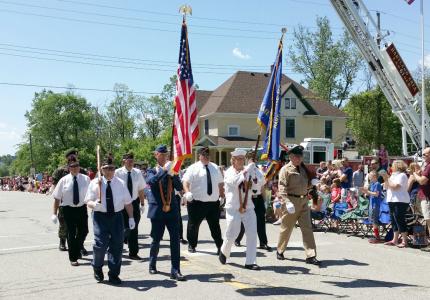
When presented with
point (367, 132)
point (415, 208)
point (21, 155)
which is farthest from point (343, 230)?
point (21, 155)

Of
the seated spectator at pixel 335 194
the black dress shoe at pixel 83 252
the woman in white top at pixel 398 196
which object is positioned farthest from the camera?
the seated spectator at pixel 335 194

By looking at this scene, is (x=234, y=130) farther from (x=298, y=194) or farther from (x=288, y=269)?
(x=288, y=269)

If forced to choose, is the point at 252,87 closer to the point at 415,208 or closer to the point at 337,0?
the point at 337,0

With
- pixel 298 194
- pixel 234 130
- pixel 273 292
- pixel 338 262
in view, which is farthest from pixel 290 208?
pixel 234 130

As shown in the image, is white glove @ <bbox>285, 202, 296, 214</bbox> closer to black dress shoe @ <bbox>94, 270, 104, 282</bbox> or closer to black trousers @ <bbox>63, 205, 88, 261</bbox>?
black dress shoe @ <bbox>94, 270, 104, 282</bbox>

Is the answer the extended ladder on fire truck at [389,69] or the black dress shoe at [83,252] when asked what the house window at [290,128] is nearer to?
the extended ladder on fire truck at [389,69]

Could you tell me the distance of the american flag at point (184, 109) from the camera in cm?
830

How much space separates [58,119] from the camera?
81.4 meters

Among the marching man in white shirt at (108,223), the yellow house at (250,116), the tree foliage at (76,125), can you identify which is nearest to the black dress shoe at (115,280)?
the marching man in white shirt at (108,223)

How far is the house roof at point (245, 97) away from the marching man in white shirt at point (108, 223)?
119 feet

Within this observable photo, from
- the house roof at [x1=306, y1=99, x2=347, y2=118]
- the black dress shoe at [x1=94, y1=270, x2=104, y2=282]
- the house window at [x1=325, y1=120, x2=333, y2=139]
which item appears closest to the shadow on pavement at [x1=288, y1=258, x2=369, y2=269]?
the black dress shoe at [x1=94, y1=270, x2=104, y2=282]

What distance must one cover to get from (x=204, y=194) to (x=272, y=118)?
1.90 m

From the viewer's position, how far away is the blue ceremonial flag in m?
9.62

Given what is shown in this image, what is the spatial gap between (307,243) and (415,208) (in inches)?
138
